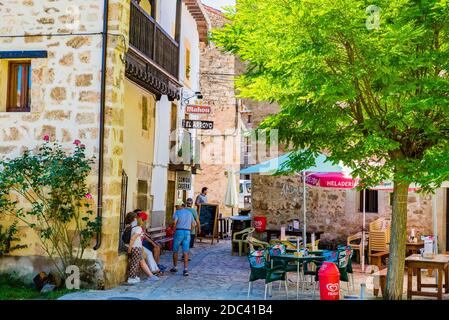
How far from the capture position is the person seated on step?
12.2 meters

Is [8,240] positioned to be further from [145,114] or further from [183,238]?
[145,114]

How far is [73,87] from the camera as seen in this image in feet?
39.0

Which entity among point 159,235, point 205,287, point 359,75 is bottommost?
point 205,287

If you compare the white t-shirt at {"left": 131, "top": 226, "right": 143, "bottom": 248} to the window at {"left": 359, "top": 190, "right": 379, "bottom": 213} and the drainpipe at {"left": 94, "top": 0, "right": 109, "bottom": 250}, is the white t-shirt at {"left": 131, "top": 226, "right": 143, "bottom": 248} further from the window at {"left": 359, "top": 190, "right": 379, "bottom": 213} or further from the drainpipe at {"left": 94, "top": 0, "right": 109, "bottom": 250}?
the window at {"left": 359, "top": 190, "right": 379, "bottom": 213}

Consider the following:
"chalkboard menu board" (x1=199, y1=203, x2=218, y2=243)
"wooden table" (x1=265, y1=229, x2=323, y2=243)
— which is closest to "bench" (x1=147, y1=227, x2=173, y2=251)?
"chalkboard menu board" (x1=199, y1=203, x2=218, y2=243)

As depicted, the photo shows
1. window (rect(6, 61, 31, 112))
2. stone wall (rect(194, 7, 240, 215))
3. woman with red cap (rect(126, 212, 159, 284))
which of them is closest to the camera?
woman with red cap (rect(126, 212, 159, 284))

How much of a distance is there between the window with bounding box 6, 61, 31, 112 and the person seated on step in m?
3.08

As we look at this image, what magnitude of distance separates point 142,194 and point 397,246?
887 centimetres

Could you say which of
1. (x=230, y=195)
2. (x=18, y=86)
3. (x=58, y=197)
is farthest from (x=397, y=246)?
(x=230, y=195)

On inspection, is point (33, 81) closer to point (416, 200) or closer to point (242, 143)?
point (416, 200)

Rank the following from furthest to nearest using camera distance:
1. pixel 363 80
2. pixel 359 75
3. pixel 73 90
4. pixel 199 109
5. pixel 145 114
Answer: pixel 199 109
pixel 145 114
pixel 73 90
pixel 363 80
pixel 359 75

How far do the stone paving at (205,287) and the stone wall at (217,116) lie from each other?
582 inches

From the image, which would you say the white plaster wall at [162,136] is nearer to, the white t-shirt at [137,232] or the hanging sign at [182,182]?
the hanging sign at [182,182]

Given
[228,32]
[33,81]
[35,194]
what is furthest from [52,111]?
[228,32]
